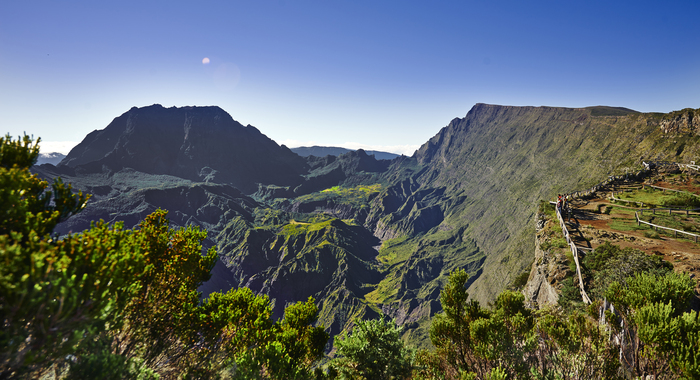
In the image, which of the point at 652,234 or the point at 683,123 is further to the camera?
the point at 683,123

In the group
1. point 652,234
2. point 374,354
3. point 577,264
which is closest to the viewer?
point 374,354

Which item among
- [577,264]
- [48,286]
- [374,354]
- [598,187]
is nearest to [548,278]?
[577,264]

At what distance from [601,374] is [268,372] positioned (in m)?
20.3

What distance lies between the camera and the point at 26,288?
7.59 m

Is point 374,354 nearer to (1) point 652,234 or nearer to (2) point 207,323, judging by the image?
(2) point 207,323

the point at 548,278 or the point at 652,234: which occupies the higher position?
the point at 652,234

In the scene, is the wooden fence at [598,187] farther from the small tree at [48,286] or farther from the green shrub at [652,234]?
the small tree at [48,286]

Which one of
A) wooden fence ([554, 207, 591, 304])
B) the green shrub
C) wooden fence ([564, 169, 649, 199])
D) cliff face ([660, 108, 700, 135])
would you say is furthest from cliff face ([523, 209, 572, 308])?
cliff face ([660, 108, 700, 135])

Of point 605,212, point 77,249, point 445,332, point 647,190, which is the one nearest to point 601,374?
point 445,332

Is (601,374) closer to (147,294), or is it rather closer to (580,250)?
(580,250)

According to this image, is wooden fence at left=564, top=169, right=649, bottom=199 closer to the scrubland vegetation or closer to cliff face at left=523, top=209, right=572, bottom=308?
cliff face at left=523, top=209, right=572, bottom=308

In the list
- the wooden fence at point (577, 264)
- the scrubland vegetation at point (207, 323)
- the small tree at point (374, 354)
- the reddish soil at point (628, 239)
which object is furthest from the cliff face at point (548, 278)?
the small tree at point (374, 354)

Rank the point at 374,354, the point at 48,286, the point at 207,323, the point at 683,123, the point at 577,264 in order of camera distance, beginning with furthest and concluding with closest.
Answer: the point at 683,123
the point at 577,264
the point at 207,323
the point at 374,354
the point at 48,286

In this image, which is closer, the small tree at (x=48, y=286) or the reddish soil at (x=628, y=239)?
the small tree at (x=48, y=286)
